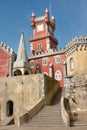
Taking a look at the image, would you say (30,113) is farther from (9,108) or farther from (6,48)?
(6,48)

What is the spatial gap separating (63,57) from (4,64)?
11.6 meters

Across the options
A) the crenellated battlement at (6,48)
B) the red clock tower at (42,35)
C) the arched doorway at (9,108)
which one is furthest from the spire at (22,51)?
the red clock tower at (42,35)

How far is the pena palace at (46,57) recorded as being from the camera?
3709 centimetres

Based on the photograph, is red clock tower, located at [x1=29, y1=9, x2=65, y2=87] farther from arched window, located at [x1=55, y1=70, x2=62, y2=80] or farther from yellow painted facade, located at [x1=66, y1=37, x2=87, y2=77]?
yellow painted facade, located at [x1=66, y1=37, x2=87, y2=77]

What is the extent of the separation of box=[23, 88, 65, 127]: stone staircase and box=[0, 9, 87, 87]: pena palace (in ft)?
41.9

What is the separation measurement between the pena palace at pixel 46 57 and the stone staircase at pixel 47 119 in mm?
12778

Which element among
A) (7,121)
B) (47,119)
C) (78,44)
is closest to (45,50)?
(78,44)

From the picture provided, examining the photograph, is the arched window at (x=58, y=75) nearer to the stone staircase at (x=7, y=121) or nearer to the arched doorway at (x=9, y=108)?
the arched doorway at (x=9, y=108)

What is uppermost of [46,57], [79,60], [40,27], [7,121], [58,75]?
[40,27]

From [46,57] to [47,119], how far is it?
25941 millimetres

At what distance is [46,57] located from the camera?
4650 cm

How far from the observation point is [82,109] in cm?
2072

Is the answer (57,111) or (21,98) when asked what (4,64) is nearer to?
(21,98)

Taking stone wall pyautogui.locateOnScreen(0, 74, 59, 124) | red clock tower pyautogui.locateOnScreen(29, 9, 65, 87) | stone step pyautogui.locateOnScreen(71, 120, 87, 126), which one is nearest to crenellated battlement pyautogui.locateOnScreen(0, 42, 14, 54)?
red clock tower pyautogui.locateOnScreen(29, 9, 65, 87)
